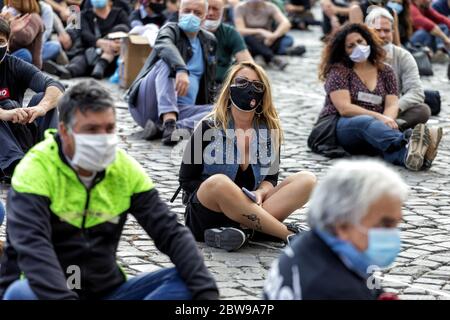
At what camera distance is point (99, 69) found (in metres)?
14.9

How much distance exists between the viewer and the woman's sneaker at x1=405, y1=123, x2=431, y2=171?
9.94 meters

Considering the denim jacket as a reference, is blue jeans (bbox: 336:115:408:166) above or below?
below

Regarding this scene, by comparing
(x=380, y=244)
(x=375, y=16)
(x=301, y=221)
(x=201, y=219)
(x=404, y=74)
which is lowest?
(x=301, y=221)

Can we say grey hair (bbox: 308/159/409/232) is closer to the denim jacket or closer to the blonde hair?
the denim jacket

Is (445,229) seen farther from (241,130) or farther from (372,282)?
(372,282)

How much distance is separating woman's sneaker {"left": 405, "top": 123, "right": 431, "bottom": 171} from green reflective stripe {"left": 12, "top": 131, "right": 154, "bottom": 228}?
527 centimetres

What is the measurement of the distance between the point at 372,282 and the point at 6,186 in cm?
377

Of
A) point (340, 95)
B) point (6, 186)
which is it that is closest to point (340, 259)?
point (6, 186)

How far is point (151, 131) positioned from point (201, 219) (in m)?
3.77

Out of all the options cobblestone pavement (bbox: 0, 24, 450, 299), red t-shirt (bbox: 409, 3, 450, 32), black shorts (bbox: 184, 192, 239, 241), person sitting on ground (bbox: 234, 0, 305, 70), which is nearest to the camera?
cobblestone pavement (bbox: 0, 24, 450, 299)

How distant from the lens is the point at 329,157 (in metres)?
10.5

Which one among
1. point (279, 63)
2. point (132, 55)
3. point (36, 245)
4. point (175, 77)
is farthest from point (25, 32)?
point (36, 245)

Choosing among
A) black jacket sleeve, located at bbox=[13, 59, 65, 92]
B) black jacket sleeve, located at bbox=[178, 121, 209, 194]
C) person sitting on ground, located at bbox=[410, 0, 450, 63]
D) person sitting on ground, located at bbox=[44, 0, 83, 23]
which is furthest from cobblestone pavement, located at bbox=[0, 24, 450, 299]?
person sitting on ground, located at bbox=[44, 0, 83, 23]

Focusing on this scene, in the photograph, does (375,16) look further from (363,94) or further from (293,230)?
(293,230)
